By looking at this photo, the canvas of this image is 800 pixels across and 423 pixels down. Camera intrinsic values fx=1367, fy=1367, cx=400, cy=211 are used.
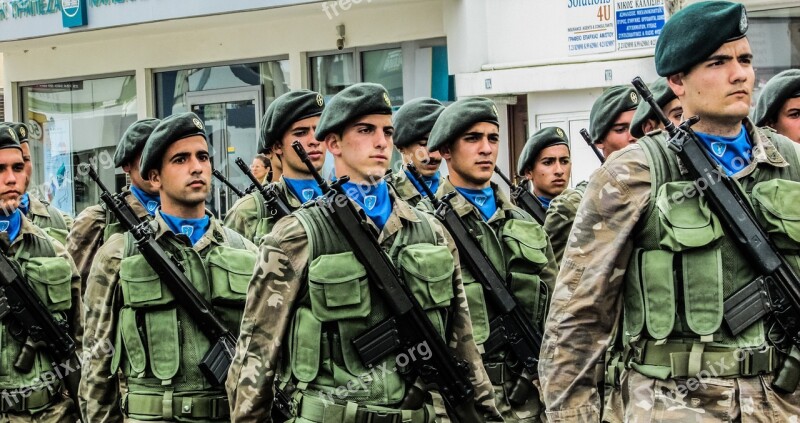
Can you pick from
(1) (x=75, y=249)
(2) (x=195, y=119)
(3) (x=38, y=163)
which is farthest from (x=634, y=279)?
(3) (x=38, y=163)

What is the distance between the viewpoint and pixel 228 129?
18453 millimetres

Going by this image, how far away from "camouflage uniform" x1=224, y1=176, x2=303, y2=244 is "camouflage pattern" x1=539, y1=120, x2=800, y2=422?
3.94 metres

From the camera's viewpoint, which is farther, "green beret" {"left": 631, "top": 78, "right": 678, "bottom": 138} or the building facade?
the building facade

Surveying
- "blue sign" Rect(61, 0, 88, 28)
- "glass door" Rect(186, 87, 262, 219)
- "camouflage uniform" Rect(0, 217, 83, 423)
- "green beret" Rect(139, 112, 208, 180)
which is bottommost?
"camouflage uniform" Rect(0, 217, 83, 423)

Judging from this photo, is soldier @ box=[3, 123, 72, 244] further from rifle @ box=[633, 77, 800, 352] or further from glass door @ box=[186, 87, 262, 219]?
glass door @ box=[186, 87, 262, 219]

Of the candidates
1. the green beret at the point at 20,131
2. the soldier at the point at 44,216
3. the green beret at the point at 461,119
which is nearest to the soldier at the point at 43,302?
the green beret at the point at 20,131

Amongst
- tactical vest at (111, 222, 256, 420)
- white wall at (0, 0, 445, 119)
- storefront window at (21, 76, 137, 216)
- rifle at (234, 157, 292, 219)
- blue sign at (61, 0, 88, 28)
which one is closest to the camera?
tactical vest at (111, 222, 256, 420)

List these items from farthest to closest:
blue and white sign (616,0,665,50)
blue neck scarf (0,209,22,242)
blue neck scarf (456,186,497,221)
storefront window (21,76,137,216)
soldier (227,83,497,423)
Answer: storefront window (21,76,137,216) → blue and white sign (616,0,665,50) → blue neck scarf (0,209,22,242) → blue neck scarf (456,186,497,221) → soldier (227,83,497,423)

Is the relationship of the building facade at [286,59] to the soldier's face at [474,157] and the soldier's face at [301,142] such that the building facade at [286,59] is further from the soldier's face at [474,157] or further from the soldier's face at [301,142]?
the soldier's face at [474,157]

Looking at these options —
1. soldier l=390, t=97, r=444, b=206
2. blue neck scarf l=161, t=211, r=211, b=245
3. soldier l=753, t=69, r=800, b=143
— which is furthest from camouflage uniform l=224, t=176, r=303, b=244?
soldier l=753, t=69, r=800, b=143

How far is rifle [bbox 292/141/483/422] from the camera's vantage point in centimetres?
511

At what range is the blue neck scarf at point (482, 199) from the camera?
7.16 meters

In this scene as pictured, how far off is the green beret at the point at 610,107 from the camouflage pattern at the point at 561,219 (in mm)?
667

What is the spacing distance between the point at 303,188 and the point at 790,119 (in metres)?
2.86
